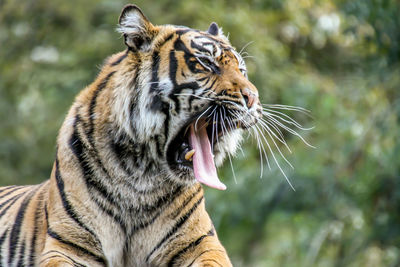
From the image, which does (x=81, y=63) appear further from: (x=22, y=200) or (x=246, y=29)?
(x=22, y=200)

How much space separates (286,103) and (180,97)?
699cm

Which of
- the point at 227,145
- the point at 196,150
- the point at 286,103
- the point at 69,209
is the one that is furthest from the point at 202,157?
the point at 286,103

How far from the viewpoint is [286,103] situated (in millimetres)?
10469

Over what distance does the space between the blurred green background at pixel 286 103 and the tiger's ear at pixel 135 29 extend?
6.14 meters

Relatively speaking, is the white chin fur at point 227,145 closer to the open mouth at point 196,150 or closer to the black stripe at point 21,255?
the open mouth at point 196,150

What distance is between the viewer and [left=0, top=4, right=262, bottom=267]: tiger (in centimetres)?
363

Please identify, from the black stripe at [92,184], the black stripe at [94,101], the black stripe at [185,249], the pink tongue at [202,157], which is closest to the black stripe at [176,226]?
the black stripe at [185,249]

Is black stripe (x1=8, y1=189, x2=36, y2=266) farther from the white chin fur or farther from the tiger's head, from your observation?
the white chin fur

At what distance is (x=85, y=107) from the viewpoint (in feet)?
12.9

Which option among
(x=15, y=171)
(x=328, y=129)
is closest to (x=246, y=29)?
(x=328, y=129)

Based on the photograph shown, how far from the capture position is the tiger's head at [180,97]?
3.62 meters

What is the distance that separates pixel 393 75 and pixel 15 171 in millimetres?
6634

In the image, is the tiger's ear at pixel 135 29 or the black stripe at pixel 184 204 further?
the black stripe at pixel 184 204

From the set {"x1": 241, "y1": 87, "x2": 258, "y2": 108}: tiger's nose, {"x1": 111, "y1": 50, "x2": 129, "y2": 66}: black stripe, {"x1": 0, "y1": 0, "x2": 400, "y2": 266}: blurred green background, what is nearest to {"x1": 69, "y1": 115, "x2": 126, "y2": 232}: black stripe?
{"x1": 111, "y1": 50, "x2": 129, "y2": 66}: black stripe
